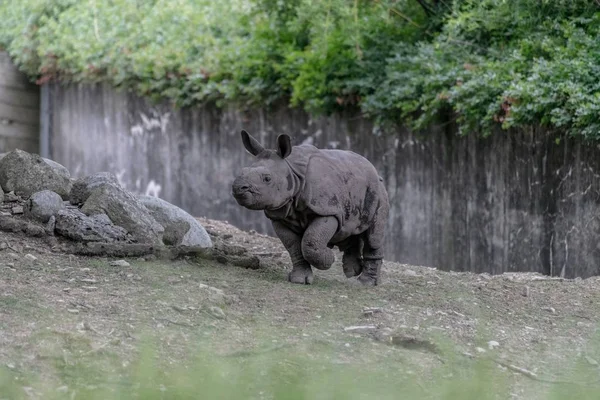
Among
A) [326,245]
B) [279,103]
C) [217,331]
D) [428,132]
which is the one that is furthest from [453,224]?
[217,331]

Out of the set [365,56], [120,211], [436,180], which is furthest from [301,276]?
[365,56]

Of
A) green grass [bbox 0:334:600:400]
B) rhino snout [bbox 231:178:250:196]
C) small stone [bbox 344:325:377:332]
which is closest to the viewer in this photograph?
green grass [bbox 0:334:600:400]

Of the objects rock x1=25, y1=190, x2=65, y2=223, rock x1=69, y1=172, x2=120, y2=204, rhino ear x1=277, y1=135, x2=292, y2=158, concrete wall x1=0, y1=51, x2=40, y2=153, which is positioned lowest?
rock x1=25, y1=190, x2=65, y2=223

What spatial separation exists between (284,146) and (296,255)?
0.82 meters

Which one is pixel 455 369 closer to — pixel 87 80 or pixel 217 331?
pixel 217 331

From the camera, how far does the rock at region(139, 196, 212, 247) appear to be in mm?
9000

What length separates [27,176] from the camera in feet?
29.2

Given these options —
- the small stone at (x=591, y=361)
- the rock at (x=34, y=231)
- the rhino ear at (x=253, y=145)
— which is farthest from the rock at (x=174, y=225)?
the small stone at (x=591, y=361)

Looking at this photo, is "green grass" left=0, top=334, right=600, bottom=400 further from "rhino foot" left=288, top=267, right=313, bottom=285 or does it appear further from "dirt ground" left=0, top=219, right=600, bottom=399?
"rhino foot" left=288, top=267, right=313, bottom=285

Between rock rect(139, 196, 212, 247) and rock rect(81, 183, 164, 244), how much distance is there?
52 centimetres

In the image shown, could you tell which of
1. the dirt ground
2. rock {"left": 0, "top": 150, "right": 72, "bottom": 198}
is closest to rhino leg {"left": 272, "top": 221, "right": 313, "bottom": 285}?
the dirt ground

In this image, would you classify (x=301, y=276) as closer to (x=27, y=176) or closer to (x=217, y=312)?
(x=217, y=312)

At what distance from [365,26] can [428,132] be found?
1762 mm

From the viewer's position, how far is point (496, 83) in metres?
11.7
